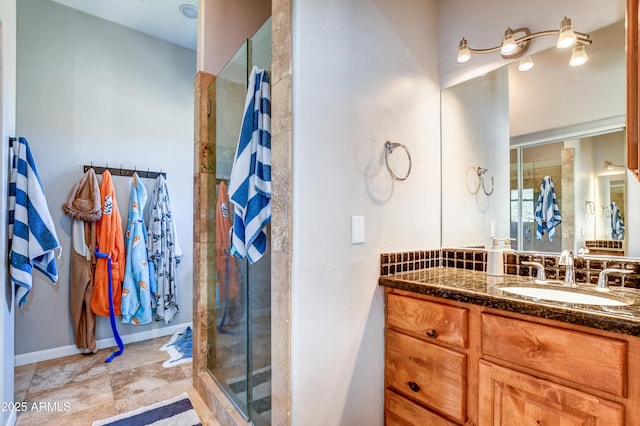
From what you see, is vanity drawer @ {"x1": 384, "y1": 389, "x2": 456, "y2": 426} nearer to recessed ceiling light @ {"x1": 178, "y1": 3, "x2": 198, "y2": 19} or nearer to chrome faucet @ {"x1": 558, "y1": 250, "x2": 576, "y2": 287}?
chrome faucet @ {"x1": 558, "y1": 250, "x2": 576, "y2": 287}

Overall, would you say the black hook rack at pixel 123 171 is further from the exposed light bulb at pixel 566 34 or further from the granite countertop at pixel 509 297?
the exposed light bulb at pixel 566 34

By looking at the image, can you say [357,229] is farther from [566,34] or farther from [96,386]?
[96,386]

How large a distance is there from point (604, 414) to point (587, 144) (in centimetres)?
113

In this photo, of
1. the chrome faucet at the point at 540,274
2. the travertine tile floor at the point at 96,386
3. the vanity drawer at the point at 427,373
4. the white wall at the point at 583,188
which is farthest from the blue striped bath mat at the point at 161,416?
the white wall at the point at 583,188

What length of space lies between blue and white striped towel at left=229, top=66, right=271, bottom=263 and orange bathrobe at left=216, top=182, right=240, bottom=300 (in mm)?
454

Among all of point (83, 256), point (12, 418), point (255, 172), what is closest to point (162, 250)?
point (83, 256)

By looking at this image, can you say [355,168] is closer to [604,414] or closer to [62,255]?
[604,414]

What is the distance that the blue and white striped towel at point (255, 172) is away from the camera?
1.36 m

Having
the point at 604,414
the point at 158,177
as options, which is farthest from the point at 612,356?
the point at 158,177

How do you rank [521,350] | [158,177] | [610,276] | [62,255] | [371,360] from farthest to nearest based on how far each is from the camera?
[158,177]
[62,255]
[371,360]
[610,276]
[521,350]

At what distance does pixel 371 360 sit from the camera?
55.1 inches

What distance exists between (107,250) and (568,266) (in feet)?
10.7

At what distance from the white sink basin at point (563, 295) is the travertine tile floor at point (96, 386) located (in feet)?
5.65

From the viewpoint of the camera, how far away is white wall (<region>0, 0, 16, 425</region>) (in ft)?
5.13
